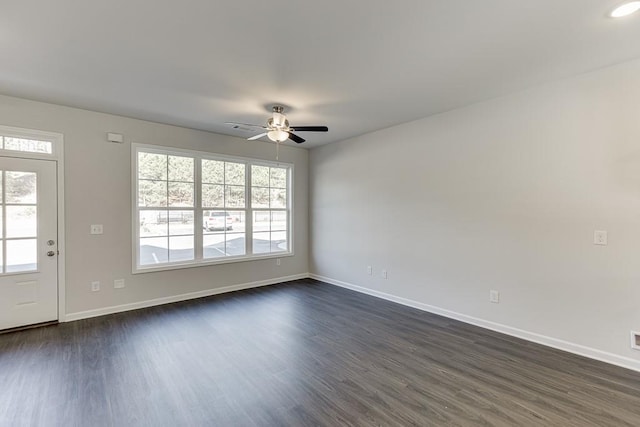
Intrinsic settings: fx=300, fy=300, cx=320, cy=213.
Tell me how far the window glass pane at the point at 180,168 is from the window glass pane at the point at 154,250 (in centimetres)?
96

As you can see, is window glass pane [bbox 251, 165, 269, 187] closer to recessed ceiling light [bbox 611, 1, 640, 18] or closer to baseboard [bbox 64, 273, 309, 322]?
baseboard [bbox 64, 273, 309, 322]

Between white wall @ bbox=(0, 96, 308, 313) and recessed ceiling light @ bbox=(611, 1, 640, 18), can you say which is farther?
white wall @ bbox=(0, 96, 308, 313)

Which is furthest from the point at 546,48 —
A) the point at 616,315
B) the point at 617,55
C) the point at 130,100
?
the point at 130,100

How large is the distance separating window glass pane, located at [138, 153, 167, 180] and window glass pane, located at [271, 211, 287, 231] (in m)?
2.05

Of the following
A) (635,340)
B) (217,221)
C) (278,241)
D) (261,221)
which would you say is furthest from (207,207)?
(635,340)

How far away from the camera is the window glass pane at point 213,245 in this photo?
196 inches

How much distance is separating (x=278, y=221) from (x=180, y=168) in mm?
2039

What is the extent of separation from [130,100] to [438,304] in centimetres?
467

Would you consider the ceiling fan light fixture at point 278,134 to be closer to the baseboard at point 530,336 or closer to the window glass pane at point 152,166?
the window glass pane at point 152,166

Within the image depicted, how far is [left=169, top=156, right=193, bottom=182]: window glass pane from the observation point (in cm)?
464

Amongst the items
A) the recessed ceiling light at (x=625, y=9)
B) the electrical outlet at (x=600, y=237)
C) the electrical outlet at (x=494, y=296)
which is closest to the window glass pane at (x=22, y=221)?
the electrical outlet at (x=494, y=296)

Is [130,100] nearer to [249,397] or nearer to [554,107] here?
[249,397]

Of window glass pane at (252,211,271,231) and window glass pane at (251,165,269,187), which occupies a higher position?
window glass pane at (251,165,269,187)

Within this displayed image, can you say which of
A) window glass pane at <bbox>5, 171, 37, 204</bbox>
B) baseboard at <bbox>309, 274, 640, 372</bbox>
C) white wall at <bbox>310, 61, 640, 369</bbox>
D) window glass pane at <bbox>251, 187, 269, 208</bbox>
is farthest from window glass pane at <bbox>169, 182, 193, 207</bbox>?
baseboard at <bbox>309, 274, 640, 372</bbox>
